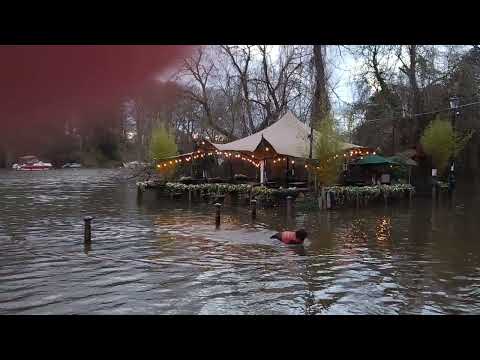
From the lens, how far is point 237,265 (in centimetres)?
792

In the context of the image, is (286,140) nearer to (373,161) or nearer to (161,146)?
(373,161)

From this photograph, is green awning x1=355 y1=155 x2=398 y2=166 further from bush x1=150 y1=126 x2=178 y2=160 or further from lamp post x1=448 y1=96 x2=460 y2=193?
bush x1=150 y1=126 x2=178 y2=160

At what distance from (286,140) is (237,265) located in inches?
526

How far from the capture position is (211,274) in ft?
23.9

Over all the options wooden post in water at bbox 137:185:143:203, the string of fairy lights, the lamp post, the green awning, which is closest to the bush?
the string of fairy lights

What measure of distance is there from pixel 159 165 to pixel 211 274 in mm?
16623

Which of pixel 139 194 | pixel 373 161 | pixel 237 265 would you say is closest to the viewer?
pixel 237 265

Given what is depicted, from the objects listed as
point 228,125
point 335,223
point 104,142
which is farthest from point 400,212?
point 228,125

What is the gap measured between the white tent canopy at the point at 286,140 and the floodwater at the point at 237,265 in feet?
17.2

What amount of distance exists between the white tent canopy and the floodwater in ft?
17.2

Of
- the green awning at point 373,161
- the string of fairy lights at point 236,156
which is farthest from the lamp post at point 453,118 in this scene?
the string of fairy lights at point 236,156

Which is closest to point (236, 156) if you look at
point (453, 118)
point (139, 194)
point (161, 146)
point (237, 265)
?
point (161, 146)
